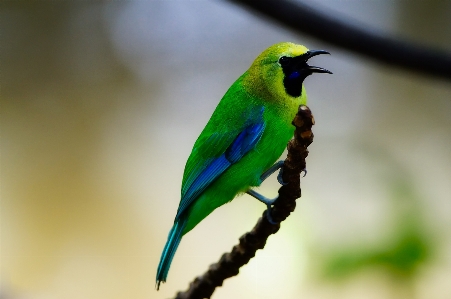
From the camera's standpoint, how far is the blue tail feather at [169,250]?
5.25ft

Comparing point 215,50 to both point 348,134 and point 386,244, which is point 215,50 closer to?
point 348,134

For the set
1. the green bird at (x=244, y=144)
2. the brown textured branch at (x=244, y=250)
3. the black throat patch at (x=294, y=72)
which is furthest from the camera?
the green bird at (x=244, y=144)

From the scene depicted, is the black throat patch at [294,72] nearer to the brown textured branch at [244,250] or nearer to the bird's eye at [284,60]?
the bird's eye at [284,60]

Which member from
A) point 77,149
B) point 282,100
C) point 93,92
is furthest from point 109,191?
point 282,100

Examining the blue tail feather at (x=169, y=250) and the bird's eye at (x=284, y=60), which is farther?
the bird's eye at (x=284, y=60)

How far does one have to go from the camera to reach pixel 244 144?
207cm

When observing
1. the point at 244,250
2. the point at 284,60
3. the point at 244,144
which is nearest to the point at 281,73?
the point at 284,60

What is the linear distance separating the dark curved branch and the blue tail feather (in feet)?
2.54

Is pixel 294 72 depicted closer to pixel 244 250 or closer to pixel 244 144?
pixel 244 144

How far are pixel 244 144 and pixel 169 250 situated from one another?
0.54m

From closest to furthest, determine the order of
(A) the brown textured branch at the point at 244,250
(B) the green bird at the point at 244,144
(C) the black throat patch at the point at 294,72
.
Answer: (A) the brown textured branch at the point at 244,250, (C) the black throat patch at the point at 294,72, (B) the green bird at the point at 244,144

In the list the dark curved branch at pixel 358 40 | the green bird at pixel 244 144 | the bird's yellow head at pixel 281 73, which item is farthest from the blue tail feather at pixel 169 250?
the dark curved branch at pixel 358 40

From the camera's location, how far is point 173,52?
4289mm

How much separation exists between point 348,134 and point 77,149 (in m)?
2.16
